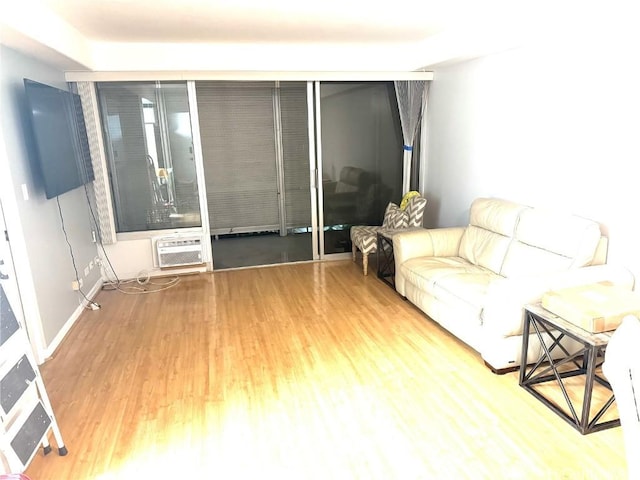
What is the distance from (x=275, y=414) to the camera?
2.44 m

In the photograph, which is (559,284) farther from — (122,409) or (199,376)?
(122,409)

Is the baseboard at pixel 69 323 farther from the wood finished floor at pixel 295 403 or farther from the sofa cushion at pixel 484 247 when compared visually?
the sofa cushion at pixel 484 247

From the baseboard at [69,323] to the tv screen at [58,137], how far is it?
1.07 m

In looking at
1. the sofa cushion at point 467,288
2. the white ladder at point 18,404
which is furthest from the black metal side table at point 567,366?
the white ladder at point 18,404

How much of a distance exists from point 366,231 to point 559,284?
2354mm

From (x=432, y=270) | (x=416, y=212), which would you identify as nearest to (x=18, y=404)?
(x=432, y=270)

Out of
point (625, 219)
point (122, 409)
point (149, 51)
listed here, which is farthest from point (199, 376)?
Answer: point (149, 51)

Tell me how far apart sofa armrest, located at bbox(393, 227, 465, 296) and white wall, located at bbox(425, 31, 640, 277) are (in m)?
0.60

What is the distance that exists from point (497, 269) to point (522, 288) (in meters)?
0.86

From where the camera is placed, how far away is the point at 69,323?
3.65 meters

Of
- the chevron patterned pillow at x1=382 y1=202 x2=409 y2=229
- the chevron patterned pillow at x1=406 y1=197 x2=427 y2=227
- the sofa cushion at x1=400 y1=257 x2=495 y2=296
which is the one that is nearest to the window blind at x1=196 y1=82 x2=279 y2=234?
the chevron patterned pillow at x1=382 y1=202 x2=409 y2=229

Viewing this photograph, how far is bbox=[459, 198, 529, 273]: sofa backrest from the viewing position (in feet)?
11.4

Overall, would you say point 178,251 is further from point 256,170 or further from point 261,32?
point 261,32

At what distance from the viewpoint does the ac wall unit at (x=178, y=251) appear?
15.7 feet
